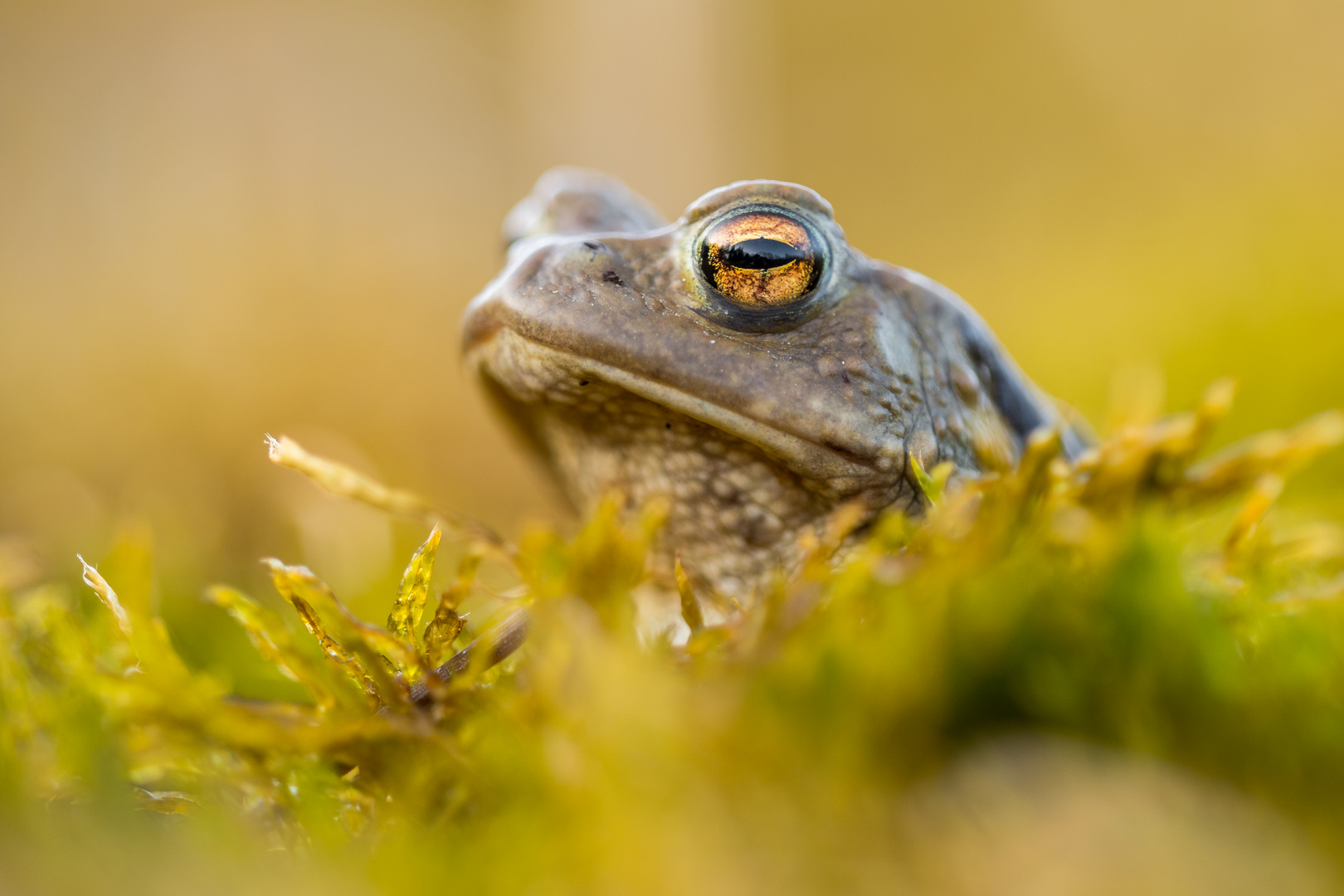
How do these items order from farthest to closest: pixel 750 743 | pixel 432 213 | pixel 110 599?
pixel 432 213
pixel 110 599
pixel 750 743

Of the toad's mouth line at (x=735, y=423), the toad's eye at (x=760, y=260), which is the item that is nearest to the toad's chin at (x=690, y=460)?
the toad's mouth line at (x=735, y=423)

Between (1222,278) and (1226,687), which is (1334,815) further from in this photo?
(1222,278)

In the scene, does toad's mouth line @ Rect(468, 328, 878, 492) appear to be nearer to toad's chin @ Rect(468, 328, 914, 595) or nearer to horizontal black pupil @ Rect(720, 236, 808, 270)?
toad's chin @ Rect(468, 328, 914, 595)

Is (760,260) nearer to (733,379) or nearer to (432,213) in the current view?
(733,379)

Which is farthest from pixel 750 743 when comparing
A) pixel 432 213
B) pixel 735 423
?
pixel 432 213

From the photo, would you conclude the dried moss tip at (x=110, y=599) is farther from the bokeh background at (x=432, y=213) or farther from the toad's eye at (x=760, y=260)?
the toad's eye at (x=760, y=260)

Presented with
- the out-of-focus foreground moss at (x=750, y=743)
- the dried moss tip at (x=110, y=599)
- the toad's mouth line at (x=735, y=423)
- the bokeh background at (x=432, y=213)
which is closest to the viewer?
the out-of-focus foreground moss at (x=750, y=743)

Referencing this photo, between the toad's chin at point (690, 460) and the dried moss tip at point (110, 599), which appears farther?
the toad's chin at point (690, 460)

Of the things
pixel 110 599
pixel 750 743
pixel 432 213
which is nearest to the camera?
pixel 750 743

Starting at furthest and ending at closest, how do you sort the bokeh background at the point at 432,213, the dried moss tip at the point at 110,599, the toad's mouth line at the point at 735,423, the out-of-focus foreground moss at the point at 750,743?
the bokeh background at the point at 432,213
the toad's mouth line at the point at 735,423
the dried moss tip at the point at 110,599
the out-of-focus foreground moss at the point at 750,743
